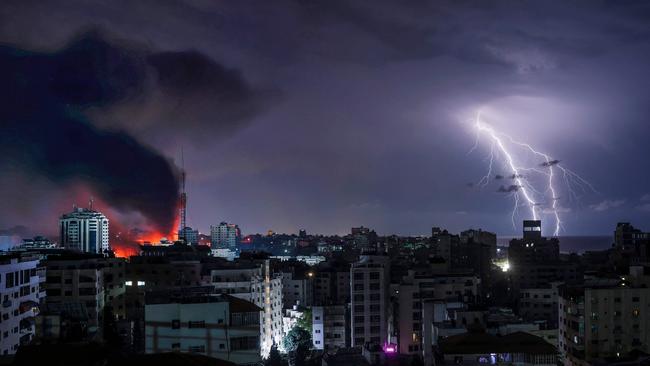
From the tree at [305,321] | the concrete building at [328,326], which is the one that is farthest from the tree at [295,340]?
the tree at [305,321]

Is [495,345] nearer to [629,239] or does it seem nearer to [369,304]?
[369,304]

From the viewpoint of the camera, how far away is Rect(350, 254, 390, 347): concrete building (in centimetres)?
3394

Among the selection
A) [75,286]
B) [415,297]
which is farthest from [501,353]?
[75,286]

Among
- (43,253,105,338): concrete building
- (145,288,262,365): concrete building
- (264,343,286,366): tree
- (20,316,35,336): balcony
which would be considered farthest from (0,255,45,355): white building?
(264,343,286,366): tree

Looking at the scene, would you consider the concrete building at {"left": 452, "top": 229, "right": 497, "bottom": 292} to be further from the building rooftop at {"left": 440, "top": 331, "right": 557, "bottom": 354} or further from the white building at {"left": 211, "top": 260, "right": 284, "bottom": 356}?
the building rooftop at {"left": 440, "top": 331, "right": 557, "bottom": 354}

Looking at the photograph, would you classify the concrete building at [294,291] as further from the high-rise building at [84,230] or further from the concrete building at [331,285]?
the high-rise building at [84,230]

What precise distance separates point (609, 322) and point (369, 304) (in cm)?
1337

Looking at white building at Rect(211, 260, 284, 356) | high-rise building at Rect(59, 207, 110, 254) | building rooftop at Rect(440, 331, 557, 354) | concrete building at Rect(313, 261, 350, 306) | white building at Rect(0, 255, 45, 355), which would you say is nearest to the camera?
building rooftop at Rect(440, 331, 557, 354)

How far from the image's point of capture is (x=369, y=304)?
3425cm

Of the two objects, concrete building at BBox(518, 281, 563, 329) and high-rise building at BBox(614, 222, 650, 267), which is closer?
concrete building at BBox(518, 281, 563, 329)

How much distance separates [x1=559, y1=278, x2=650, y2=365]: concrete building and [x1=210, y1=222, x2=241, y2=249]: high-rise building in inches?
3605

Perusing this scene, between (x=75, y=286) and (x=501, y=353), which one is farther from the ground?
(x=75, y=286)

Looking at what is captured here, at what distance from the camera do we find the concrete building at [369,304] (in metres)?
33.9

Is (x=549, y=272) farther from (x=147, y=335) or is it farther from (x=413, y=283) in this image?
(x=147, y=335)
